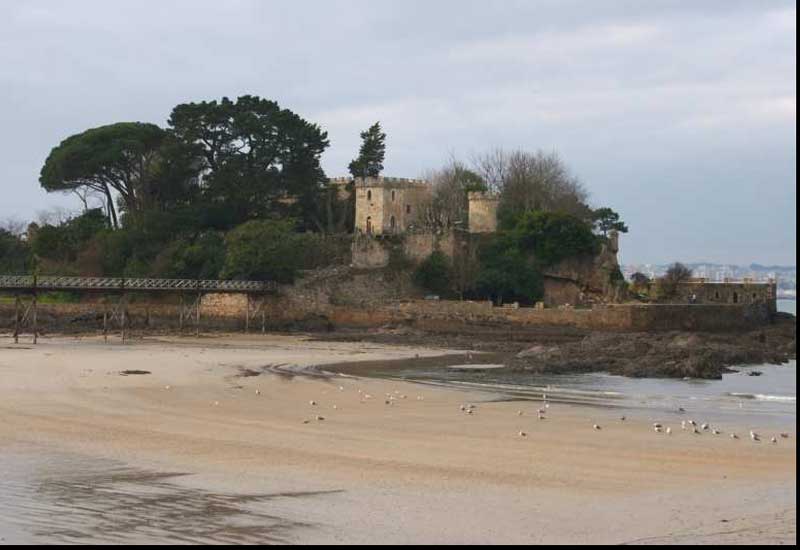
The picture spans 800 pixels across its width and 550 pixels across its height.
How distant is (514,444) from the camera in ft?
53.8

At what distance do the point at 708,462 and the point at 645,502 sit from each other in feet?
10.7

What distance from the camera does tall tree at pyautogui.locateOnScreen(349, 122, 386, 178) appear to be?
6325cm

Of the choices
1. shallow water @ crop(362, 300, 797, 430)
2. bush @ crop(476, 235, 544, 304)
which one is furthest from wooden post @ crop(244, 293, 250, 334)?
shallow water @ crop(362, 300, 797, 430)

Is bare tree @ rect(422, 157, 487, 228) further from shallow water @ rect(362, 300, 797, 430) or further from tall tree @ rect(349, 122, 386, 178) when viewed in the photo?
shallow water @ rect(362, 300, 797, 430)

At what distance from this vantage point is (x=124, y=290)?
43344 millimetres

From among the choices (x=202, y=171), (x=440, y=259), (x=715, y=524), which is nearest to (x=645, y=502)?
(x=715, y=524)

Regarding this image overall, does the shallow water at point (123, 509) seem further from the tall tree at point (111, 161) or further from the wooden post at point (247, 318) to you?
the tall tree at point (111, 161)

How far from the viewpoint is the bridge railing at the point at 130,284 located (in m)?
42.1

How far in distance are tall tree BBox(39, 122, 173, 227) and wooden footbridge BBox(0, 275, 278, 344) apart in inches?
279

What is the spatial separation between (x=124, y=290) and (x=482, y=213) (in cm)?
1911

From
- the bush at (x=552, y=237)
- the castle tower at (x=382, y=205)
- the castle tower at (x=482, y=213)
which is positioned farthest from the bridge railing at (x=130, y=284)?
the bush at (x=552, y=237)

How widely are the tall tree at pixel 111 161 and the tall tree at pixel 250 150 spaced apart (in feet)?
6.18

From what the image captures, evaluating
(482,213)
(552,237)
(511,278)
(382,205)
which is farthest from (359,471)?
(382,205)

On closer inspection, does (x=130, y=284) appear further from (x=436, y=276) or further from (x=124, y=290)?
(x=436, y=276)
